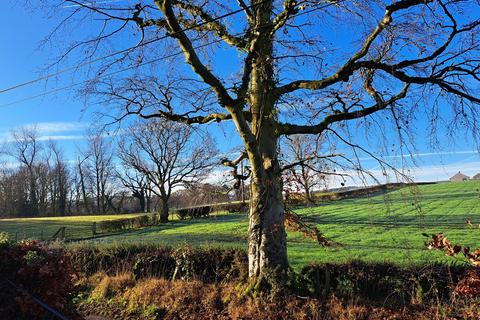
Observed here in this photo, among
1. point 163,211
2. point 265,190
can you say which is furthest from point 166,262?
point 163,211

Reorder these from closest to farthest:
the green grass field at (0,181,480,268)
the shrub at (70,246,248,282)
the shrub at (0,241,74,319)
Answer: the shrub at (0,241,74,319), the green grass field at (0,181,480,268), the shrub at (70,246,248,282)

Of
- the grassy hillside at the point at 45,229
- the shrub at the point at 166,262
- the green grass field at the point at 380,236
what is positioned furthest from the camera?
the grassy hillside at the point at 45,229

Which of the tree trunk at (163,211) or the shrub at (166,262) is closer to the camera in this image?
the shrub at (166,262)

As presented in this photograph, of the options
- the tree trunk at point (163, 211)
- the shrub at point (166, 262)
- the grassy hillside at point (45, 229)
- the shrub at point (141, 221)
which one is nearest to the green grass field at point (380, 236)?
the shrub at point (166, 262)

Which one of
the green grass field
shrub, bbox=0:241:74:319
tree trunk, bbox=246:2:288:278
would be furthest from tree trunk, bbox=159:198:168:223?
shrub, bbox=0:241:74:319

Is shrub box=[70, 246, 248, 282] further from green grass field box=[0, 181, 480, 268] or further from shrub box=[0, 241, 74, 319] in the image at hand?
shrub box=[0, 241, 74, 319]

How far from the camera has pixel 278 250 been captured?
794 centimetres

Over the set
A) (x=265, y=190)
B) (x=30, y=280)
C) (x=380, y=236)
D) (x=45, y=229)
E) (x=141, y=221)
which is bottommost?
(x=380, y=236)

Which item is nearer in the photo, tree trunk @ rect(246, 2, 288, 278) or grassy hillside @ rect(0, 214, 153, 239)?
tree trunk @ rect(246, 2, 288, 278)

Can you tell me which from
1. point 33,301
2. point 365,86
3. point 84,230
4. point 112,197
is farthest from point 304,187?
point 112,197

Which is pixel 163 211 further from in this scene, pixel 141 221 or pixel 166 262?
pixel 166 262

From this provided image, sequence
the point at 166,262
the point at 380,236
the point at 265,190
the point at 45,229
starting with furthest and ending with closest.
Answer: the point at 45,229
the point at 380,236
the point at 166,262
the point at 265,190

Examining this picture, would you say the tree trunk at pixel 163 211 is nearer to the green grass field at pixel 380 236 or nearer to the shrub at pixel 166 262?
the green grass field at pixel 380 236

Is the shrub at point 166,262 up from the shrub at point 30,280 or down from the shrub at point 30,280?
down
